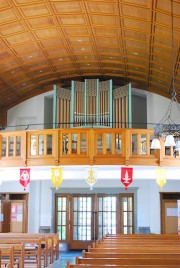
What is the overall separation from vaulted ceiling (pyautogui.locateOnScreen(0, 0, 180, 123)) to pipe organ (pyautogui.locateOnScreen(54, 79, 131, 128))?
529 millimetres

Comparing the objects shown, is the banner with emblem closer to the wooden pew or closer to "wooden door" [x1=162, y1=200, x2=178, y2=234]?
the wooden pew

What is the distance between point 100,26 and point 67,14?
1117 mm

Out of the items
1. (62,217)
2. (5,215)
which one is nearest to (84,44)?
(62,217)

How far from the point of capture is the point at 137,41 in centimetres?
1223

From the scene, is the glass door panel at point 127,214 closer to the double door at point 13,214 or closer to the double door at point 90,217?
the double door at point 90,217

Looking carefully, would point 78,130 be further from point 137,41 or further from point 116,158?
point 137,41

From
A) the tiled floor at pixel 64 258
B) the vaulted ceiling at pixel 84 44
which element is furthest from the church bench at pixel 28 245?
the vaulted ceiling at pixel 84 44

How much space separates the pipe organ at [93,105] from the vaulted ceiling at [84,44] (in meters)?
0.53

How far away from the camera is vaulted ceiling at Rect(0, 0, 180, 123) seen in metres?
10.3

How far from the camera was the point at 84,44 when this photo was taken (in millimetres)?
13109

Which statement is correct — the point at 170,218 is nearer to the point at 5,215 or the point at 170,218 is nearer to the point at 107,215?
the point at 107,215

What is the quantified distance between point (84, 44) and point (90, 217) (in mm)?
6918

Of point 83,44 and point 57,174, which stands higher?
point 83,44

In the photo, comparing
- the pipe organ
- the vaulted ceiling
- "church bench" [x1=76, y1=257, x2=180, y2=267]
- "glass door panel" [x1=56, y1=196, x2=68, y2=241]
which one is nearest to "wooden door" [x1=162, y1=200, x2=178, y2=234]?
the pipe organ
